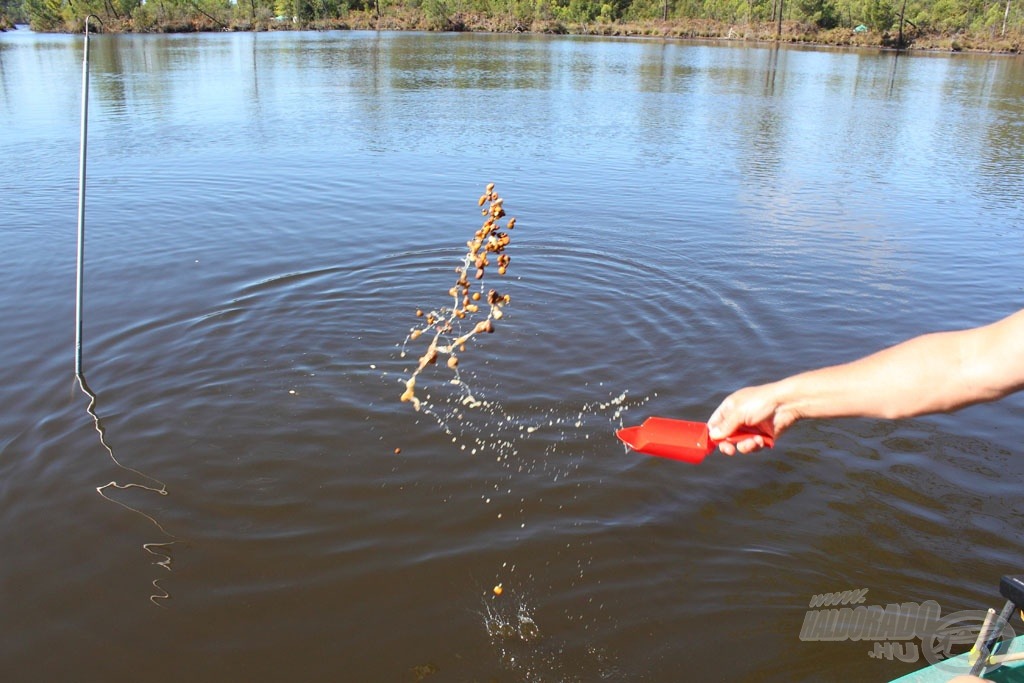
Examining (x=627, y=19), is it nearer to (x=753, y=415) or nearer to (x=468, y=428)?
(x=468, y=428)

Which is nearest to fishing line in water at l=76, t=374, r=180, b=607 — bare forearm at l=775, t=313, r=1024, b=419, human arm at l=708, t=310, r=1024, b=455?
human arm at l=708, t=310, r=1024, b=455

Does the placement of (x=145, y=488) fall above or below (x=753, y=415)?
below

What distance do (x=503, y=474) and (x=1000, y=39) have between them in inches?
2616

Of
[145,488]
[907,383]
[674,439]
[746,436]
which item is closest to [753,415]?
[746,436]

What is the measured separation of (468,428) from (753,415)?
11.8 feet

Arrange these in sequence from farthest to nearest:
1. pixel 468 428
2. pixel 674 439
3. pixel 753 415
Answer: pixel 468 428 → pixel 674 439 → pixel 753 415

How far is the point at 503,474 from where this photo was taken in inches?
208

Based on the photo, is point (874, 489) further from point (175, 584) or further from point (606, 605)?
point (175, 584)

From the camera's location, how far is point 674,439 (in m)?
3.02

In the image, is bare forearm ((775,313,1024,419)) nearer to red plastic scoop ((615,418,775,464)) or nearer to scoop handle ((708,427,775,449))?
scoop handle ((708,427,775,449))

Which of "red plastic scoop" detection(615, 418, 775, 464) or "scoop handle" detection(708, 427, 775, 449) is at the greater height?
"scoop handle" detection(708, 427, 775, 449)

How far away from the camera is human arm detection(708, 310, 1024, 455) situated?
6.02 feet

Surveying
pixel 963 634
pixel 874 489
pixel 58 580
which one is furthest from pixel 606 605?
pixel 58 580

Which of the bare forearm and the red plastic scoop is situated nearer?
the bare forearm
